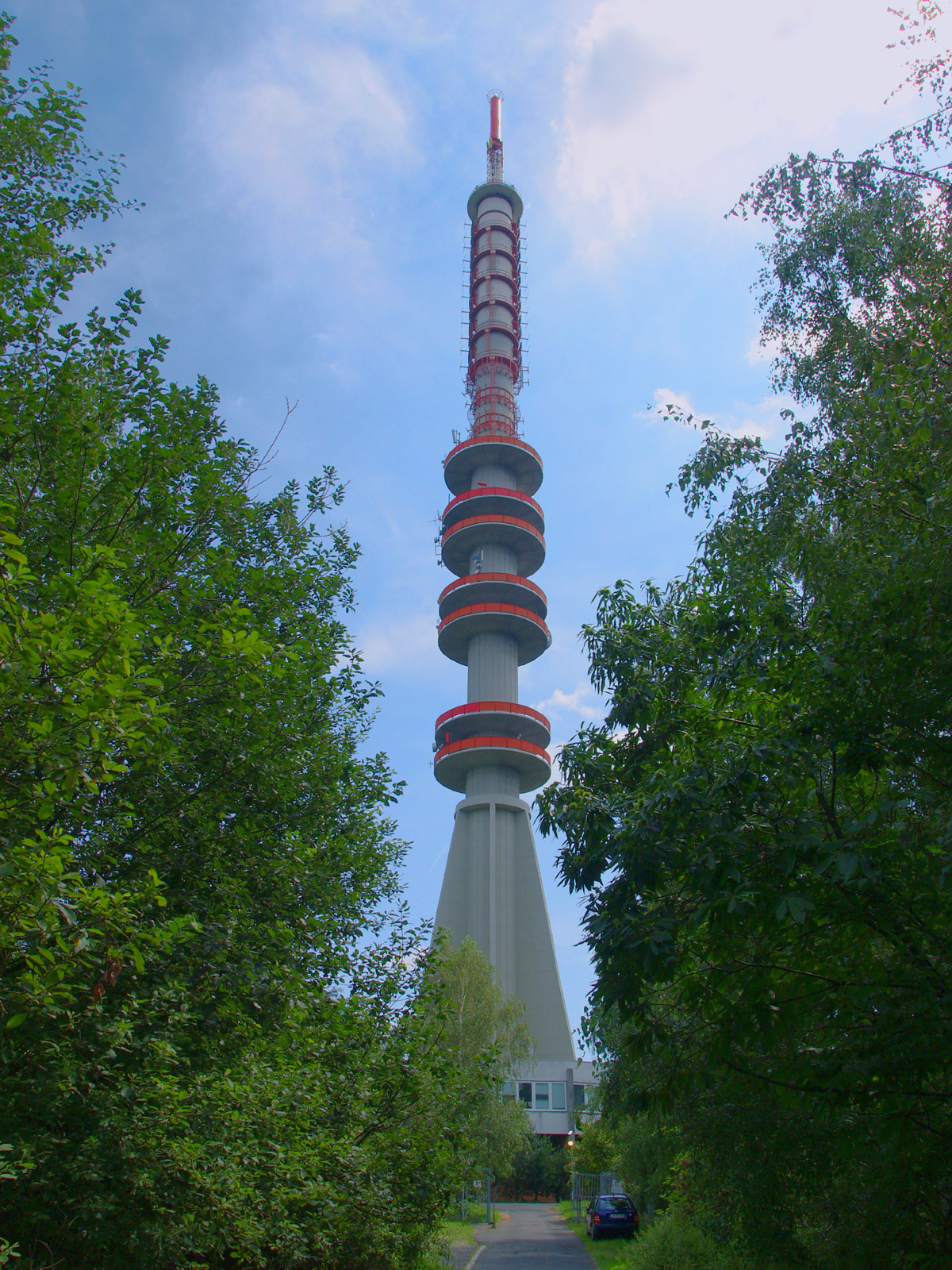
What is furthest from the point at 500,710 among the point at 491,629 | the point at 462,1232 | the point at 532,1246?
the point at 532,1246

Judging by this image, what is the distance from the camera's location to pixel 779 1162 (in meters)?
10.5

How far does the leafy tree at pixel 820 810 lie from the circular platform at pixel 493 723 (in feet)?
123

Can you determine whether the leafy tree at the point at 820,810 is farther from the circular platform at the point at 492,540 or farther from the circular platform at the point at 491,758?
the circular platform at the point at 492,540

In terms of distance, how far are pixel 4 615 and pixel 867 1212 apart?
1002 centimetres

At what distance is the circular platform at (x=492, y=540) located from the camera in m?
51.8

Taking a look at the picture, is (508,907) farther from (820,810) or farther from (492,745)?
(820,810)

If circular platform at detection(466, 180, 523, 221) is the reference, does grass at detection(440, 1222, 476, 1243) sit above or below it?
below

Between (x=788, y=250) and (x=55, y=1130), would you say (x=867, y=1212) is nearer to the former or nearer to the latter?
(x=55, y=1130)

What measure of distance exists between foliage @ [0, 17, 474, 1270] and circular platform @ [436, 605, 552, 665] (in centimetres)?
3881

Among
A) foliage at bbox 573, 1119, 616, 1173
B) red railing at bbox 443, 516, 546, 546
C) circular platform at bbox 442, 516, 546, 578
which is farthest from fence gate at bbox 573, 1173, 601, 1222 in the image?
red railing at bbox 443, 516, 546, 546

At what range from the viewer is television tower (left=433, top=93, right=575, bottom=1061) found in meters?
45.5

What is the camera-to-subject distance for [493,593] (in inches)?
1983

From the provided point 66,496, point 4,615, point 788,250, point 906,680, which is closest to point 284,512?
point 66,496

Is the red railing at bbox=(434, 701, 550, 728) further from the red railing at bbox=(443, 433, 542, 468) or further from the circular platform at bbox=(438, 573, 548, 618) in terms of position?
the red railing at bbox=(443, 433, 542, 468)
